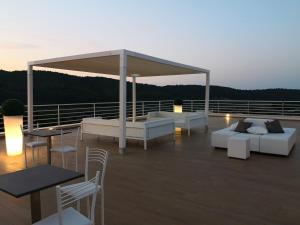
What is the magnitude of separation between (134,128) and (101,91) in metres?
13.9

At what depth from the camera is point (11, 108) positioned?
5652 millimetres

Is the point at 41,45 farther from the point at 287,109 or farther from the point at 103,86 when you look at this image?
the point at 287,109

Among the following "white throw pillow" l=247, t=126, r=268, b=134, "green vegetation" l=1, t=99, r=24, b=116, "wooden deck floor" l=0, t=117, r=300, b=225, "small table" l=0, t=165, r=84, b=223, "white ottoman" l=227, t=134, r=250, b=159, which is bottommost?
"wooden deck floor" l=0, t=117, r=300, b=225

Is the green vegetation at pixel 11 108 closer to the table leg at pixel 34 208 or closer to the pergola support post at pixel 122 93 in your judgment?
the pergola support post at pixel 122 93

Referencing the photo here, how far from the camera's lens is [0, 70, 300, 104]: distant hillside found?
57.1 feet

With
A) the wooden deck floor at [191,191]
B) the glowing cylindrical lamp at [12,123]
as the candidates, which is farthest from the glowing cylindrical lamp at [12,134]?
the wooden deck floor at [191,191]

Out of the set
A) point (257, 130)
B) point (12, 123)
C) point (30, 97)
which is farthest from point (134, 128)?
point (30, 97)

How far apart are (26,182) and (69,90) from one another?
57.8 ft

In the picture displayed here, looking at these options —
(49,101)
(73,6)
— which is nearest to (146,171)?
(73,6)

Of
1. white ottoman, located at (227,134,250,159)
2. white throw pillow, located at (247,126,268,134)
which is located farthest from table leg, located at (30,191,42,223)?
white throw pillow, located at (247,126,268,134)

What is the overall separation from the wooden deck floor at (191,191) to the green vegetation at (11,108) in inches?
37.6

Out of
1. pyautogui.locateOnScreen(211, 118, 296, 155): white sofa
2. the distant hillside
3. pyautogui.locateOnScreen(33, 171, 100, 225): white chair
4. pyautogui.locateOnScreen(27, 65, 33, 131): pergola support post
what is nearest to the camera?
pyautogui.locateOnScreen(33, 171, 100, 225): white chair

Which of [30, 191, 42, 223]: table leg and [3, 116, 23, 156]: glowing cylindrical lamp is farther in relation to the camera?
[3, 116, 23, 156]: glowing cylindrical lamp

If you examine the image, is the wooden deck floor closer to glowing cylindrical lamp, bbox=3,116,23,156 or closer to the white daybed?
glowing cylindrical lamp, bbox=3,116,23,156
